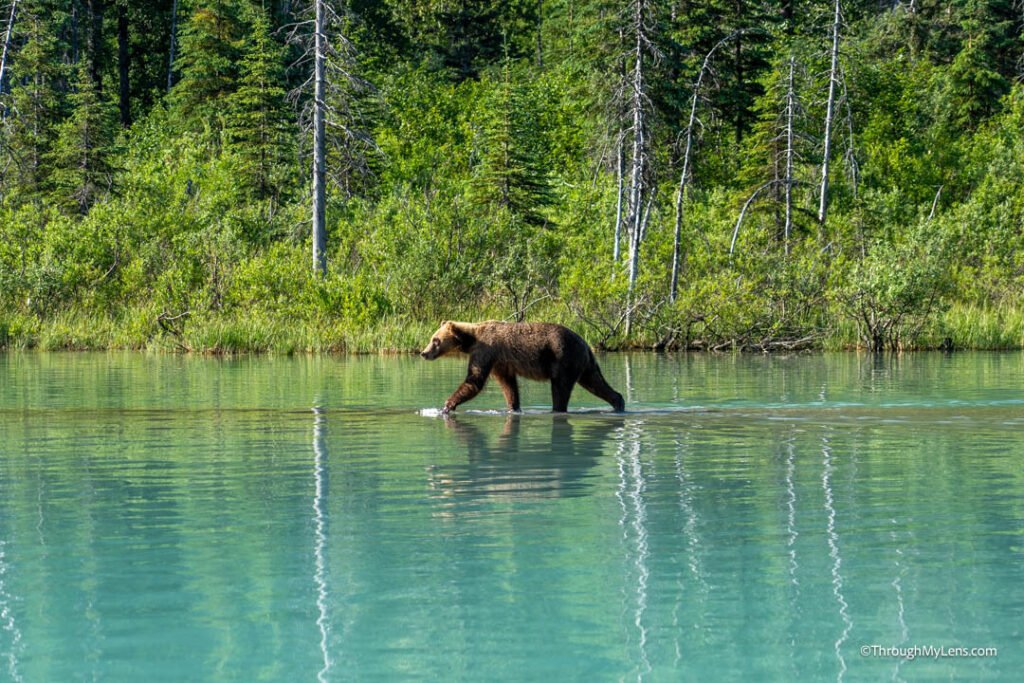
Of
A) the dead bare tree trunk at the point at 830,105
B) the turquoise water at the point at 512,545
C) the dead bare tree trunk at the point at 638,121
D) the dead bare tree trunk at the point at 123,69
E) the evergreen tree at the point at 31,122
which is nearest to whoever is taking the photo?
the turquoise water at the point at 512,545

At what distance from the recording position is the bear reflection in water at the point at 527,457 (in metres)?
10.7

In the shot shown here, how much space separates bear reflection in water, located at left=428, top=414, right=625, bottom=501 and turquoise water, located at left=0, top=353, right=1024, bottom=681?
0.05 m

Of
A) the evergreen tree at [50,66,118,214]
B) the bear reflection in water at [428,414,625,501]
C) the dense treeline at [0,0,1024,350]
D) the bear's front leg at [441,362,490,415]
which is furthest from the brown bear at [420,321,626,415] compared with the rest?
the evergreen tree at [50,66,118,214]

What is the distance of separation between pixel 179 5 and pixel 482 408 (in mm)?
66630

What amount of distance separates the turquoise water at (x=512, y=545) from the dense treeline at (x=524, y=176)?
17.1m

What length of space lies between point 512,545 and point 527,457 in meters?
4.21

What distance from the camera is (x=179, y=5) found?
79.6m

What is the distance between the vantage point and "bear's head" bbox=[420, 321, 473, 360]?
17422 millimetres

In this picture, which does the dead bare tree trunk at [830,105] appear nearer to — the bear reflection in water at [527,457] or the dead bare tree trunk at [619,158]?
the dead bare tree trunk at [619,158]

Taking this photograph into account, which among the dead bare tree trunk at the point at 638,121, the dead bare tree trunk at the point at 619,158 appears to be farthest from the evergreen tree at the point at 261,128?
the dead bare tree trunk at the point at 638,121

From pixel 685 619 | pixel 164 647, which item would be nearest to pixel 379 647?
pixel 164 647

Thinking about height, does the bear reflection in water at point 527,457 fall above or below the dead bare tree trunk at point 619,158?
below

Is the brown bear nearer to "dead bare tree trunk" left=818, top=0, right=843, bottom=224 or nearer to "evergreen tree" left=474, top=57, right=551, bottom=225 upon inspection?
"evergreen tree" left=474, top=57, right=551, bottom=225

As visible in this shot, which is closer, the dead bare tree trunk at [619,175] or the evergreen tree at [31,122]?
the dead bare tree trunk at [619,175]
